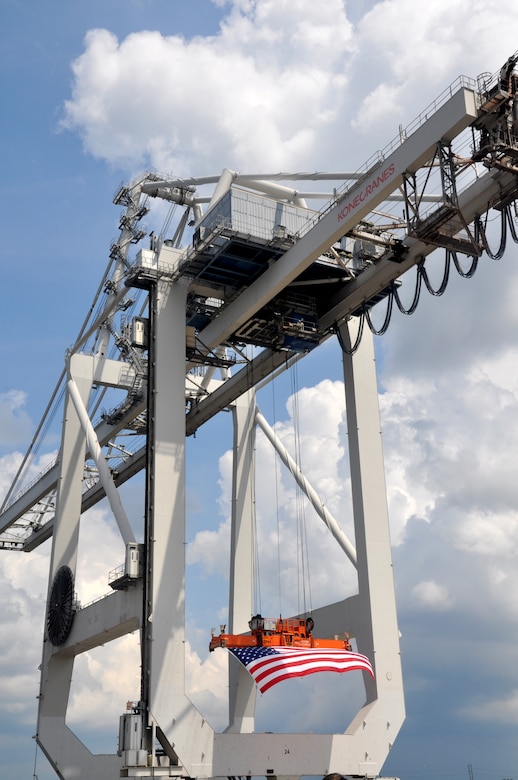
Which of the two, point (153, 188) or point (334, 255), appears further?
point (153, 188)

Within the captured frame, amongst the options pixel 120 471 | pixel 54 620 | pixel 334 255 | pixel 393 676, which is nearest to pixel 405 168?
pixel 334 255

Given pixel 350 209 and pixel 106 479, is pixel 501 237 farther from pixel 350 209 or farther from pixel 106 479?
pixel 106 479

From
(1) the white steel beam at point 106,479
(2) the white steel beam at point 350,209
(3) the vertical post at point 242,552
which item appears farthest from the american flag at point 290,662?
(2) the white steel beam at point 350,209

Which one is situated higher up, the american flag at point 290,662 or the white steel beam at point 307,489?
the white steel beam at point 307,489

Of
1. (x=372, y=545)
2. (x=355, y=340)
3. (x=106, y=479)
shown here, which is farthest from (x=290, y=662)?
(x=355, y=340)

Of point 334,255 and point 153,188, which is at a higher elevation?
point 153,188

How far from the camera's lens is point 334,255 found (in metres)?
30.5

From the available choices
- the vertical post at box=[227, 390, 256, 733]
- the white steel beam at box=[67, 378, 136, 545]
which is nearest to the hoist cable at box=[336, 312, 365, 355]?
the vertical post at box=[227, 390, 256, 733]

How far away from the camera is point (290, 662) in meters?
25.7

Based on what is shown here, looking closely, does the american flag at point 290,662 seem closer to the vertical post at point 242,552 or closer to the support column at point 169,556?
the support column at point 169,556

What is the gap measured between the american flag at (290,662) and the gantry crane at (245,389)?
187cm

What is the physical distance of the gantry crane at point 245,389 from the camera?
84.2 feet

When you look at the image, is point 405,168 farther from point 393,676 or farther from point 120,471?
point 120,471

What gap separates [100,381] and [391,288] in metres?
14.9
